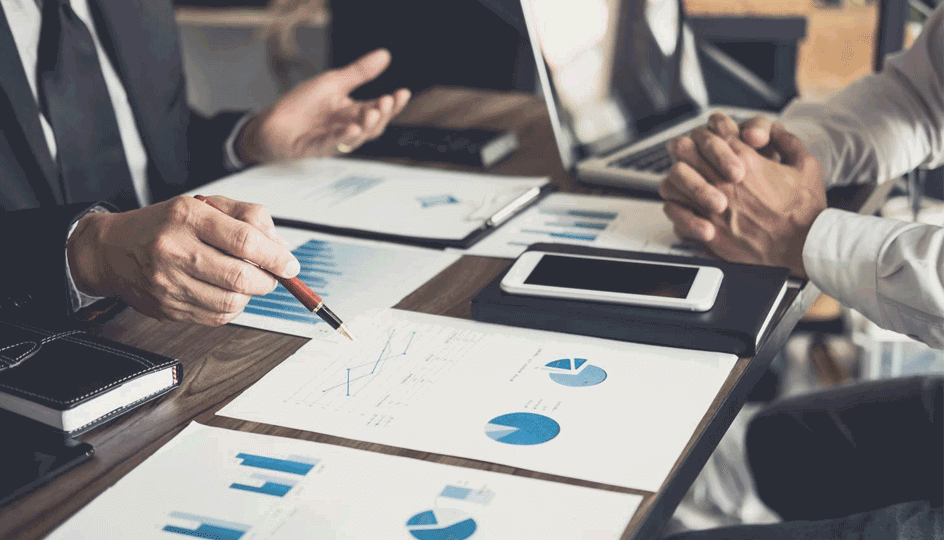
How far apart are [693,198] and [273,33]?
2.71m

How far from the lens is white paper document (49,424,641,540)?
56 cm

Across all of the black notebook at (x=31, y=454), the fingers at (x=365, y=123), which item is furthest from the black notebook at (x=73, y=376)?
the fingers at (x=365, y=123)

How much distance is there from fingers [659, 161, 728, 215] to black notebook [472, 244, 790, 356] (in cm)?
13

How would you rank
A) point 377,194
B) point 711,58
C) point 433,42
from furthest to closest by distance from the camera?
point 433,42 < point 711,58 < point 377,194

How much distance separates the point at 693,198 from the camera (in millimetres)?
1018

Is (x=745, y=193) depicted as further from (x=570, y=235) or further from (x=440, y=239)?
(x=440, y=239)

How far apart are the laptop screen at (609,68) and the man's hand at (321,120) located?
0.24 meters

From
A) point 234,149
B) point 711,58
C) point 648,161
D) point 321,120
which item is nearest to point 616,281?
point 648,161

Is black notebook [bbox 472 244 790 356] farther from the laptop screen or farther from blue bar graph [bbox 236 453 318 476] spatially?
the laptop screen

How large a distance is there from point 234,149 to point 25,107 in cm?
37

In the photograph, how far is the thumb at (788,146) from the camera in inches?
41.8

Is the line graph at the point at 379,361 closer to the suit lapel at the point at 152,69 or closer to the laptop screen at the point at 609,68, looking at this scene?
the laptop screen at the point at 609,68

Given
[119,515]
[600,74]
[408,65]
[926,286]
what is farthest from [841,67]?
[119,515]

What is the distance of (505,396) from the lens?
0.71m
